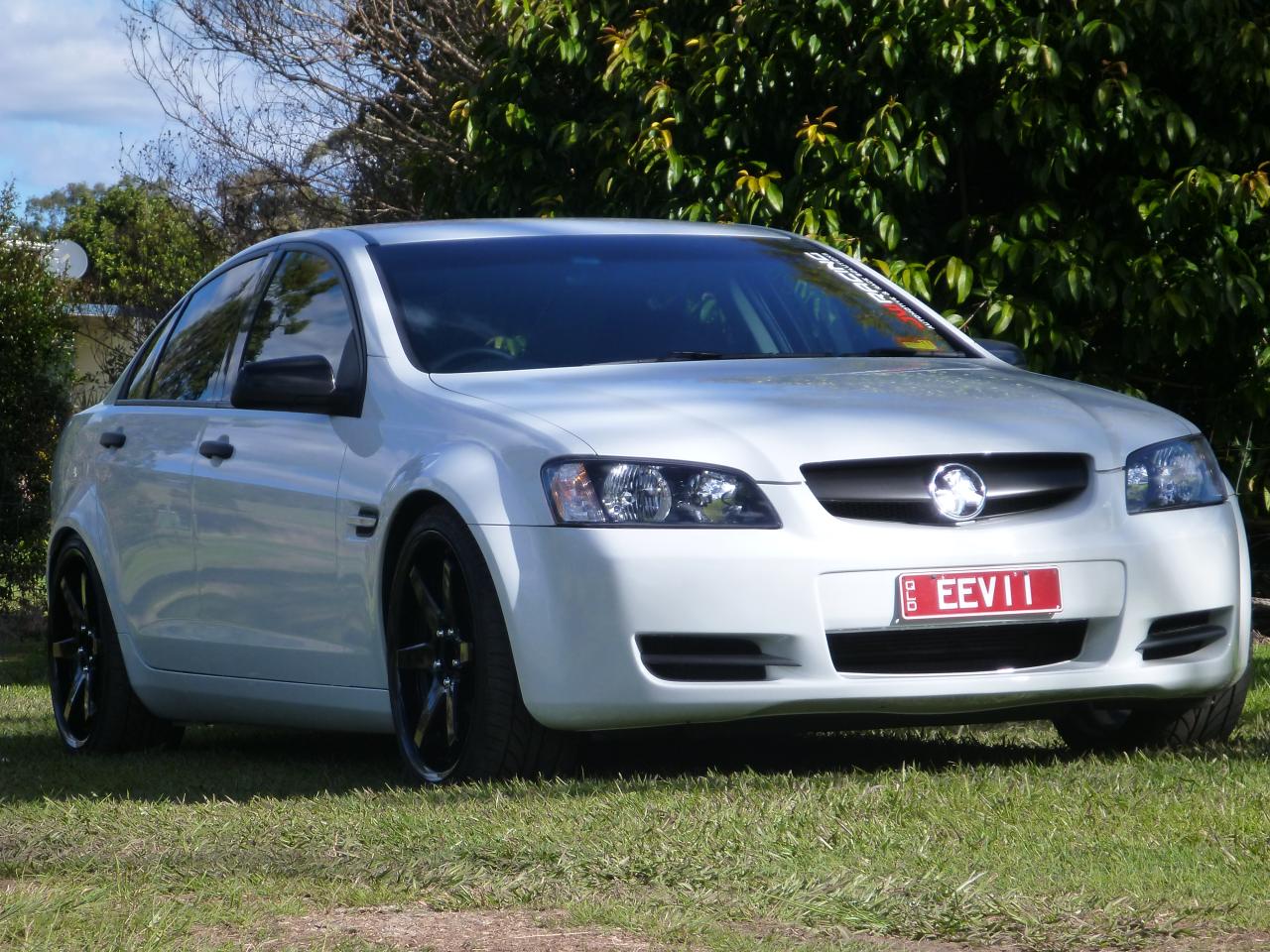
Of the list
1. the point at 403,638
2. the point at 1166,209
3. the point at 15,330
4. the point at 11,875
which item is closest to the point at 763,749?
the point at 403,638

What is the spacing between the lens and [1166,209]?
9750mm

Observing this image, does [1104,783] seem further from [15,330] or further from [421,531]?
[15,330]

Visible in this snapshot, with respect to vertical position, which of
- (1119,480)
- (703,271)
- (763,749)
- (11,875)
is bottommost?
(763,749)

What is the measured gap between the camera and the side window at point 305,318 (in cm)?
633

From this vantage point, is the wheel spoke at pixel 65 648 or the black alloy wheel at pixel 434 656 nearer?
the black alloy wheel at pixel 434 656

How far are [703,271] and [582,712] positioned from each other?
1.90m

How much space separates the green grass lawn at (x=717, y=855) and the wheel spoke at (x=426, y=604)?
422 millimetres

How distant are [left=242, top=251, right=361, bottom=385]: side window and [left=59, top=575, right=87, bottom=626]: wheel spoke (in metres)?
1.37

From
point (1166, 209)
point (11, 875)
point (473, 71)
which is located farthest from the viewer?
point (473, 71)

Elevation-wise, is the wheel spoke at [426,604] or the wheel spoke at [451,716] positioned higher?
the wheel spoke at [426,604]

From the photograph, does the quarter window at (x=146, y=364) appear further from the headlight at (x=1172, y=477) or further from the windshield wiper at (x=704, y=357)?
the headlight at (x=1172, y=477)

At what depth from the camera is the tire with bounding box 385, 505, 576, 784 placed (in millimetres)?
5250

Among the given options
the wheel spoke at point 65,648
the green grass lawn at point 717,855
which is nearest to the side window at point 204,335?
the wheel spoke at point 65,648

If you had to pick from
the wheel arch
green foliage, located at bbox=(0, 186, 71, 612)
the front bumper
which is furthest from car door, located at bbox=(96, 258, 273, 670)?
green foliage, located at bbox=(0, 186, 71, 612)
